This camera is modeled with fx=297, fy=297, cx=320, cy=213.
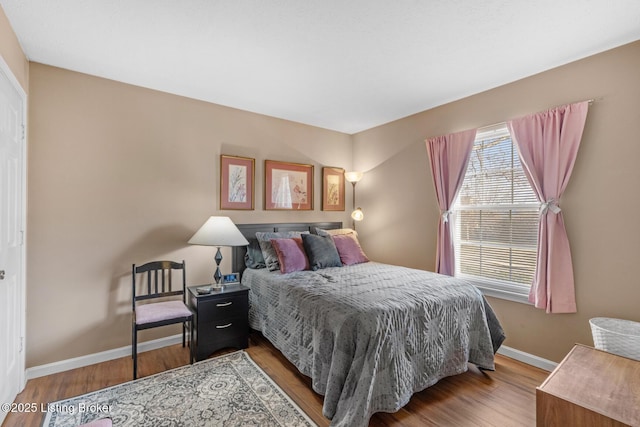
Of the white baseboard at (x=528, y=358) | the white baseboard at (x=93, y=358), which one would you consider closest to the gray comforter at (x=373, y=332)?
the white baseboard at (x=528, y=358)

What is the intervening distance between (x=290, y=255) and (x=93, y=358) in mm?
1984

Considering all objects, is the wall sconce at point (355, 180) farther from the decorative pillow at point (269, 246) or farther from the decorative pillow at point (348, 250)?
the decorative pillow at point (269, 246)

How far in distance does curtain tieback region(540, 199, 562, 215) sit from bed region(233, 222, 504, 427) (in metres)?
0.92

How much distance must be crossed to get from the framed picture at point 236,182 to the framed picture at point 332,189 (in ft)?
3.75

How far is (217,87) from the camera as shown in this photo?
9.78 ft

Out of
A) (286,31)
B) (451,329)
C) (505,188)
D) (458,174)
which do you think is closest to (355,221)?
(458,174)

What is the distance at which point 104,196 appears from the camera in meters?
2.75

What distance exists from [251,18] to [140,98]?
1670 mm

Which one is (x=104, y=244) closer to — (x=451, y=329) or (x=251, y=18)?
(x=251, y=18)

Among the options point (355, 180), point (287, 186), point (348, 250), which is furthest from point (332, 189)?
point (348, 250)

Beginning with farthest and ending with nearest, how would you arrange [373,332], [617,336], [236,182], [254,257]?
[236,182] → [254,257] → [617,336] → [373,332]

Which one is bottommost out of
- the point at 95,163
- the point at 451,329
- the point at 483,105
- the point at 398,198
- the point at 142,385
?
the point at 142,385

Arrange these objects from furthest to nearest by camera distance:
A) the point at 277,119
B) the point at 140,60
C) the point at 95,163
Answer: the point at 277,119 → the point at 95,163 → the point at 140,60

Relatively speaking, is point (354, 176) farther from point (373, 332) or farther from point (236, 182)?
point (373, 332)
